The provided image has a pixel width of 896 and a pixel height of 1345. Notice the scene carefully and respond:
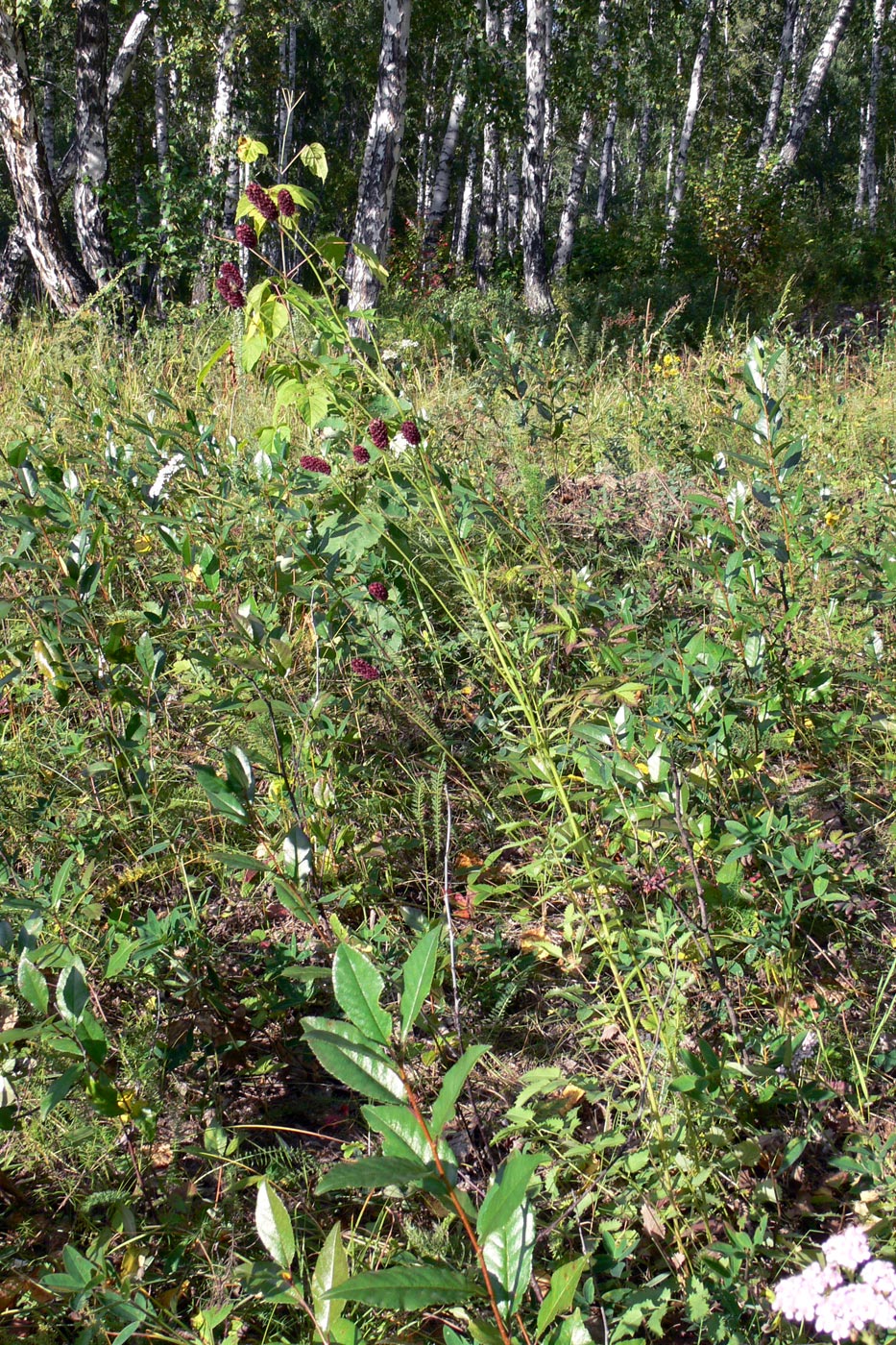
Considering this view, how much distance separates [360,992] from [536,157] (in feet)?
35.9

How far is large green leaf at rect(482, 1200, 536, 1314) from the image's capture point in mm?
711

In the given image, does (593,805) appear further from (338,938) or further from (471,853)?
(338,938)

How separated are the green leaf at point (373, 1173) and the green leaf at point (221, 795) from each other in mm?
713

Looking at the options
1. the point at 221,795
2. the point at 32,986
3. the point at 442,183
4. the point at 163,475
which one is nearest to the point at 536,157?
the point at 442,183

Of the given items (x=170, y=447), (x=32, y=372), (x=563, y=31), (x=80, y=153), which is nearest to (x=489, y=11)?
(x=563, y=31)

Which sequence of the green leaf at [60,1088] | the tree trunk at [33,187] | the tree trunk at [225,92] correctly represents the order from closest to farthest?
1. the green leaf at [60,1088]
2. the tree trunk at [33,187]
3. the tree trunk at [225,92]

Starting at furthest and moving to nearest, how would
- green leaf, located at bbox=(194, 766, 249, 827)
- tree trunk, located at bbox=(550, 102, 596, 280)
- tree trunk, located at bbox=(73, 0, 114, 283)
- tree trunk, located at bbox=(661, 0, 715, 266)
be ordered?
tree trunk, located at bbox=(661, 0, 715, 266), tree trunk, located at bbox=(550, 102, 596, 280), tree trunk, located at bbox=(73, 0, 114, 283), green leaf, located at bbox=(194, 766, 249, 827)

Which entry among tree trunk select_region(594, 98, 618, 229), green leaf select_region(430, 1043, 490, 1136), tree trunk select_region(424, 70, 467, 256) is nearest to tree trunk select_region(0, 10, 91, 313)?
tree trunk select_region(424, 70, 467, 256)

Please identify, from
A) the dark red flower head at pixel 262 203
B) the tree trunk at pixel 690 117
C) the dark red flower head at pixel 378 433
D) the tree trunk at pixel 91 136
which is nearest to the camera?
the dark red flower head at pixel 262 203

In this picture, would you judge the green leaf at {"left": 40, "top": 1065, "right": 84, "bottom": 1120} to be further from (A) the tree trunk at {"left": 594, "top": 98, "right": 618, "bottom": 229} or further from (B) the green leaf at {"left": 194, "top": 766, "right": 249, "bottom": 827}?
(A) the tree trunk at {"left": 594, "top": 98, "right": 618, "bottom": 229}

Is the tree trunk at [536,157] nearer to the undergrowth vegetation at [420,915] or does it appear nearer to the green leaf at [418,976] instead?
the undergrowth vegetation at [420,915]

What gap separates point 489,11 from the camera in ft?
43.1

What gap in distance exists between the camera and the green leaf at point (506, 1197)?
0.67m

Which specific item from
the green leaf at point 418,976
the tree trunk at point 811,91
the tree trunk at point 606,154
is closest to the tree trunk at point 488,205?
the tree trunk at point 811,91
